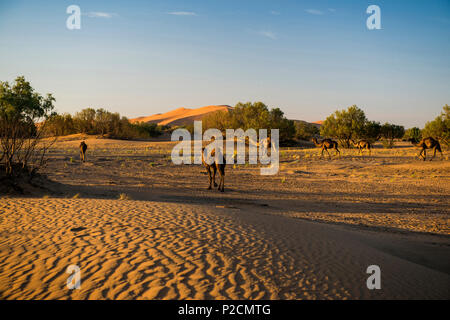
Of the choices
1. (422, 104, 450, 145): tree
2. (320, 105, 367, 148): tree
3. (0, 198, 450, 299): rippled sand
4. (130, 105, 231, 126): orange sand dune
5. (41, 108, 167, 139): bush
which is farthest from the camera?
(130, 105, 231, 126): orange sand dune

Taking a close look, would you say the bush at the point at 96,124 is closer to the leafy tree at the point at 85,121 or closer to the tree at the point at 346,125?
the leafy tree at the point at 85,121

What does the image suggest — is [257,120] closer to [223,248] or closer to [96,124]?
[96,124]

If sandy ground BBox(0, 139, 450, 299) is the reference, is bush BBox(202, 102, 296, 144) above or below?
above

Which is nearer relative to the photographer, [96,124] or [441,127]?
[441,127]

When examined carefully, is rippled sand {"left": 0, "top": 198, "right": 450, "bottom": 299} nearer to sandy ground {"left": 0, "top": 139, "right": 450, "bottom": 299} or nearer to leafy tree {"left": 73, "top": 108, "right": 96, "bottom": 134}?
sandy ground {"left": 0, "top": 139, "right": 450, "bottom": 299}

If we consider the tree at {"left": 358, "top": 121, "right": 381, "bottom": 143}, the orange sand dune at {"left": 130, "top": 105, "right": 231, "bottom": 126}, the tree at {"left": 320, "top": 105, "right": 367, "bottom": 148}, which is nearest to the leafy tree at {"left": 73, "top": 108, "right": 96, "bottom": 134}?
the tree at {"left": 320, "top": 105, "right": 367, "bottom": 148}

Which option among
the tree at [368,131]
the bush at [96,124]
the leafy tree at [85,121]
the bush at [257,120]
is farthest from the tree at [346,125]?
the leafy tree at [85,121]

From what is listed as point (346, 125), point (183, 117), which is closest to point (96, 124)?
point (346, 125)

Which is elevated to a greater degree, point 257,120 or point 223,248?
point 257,120

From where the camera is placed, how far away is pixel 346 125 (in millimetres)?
40531

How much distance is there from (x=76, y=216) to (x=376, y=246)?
7.43 m

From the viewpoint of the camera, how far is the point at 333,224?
888 centimetres

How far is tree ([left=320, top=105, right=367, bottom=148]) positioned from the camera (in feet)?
131
